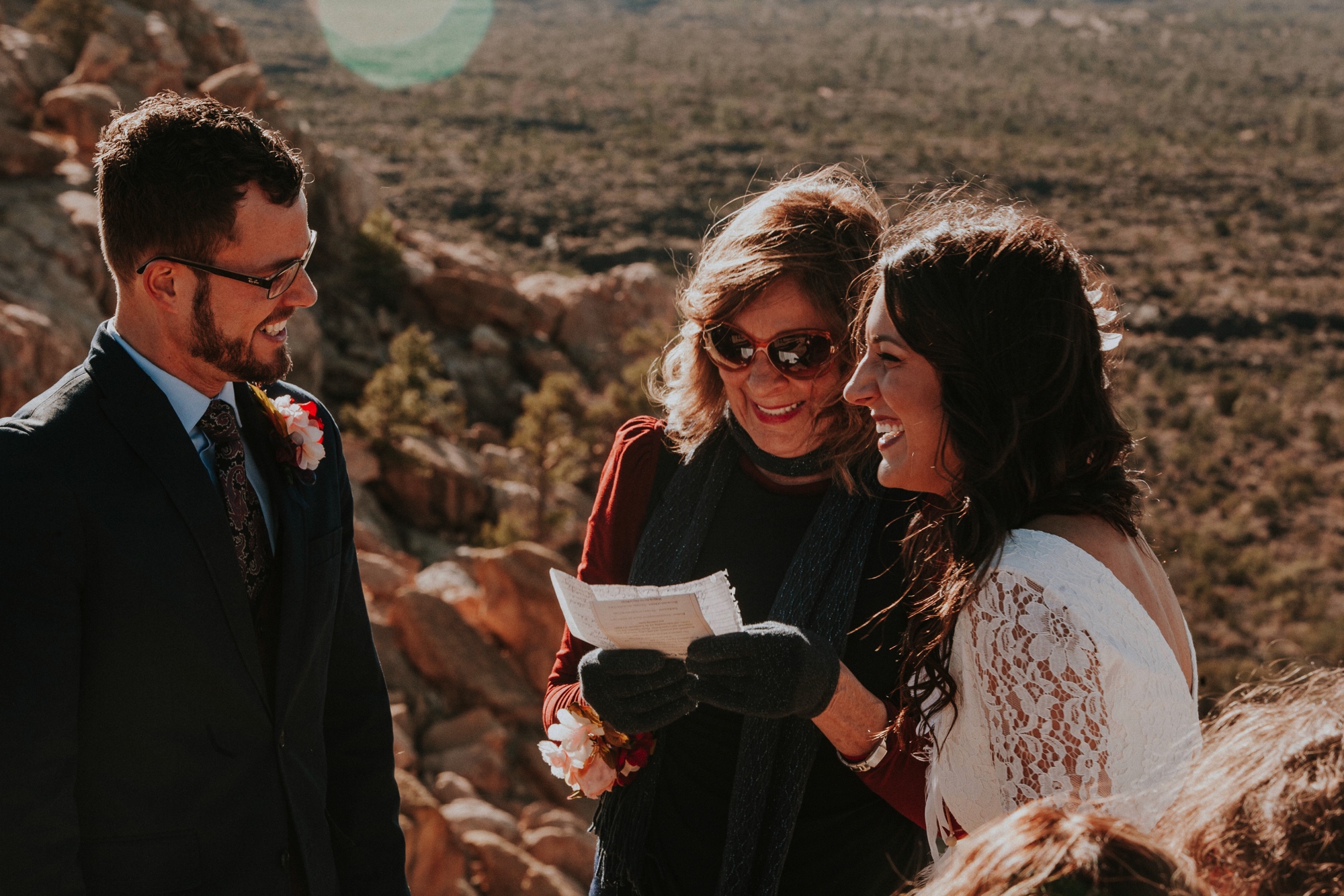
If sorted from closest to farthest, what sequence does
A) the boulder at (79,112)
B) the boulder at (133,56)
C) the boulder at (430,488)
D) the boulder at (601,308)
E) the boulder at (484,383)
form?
the boulder at (430,488) → the boulder at (79,112) → the boulder at (133,56) → the boulder at (484,383) → the boulder at (601,308)

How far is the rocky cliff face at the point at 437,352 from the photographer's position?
879 cm

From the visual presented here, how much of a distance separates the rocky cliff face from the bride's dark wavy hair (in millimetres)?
5607

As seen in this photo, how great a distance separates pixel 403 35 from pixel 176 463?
4630 inches

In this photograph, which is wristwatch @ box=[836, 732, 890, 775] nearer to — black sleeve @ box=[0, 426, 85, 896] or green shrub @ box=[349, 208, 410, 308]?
black sleeve @ box=[0, 426, 85, 896]

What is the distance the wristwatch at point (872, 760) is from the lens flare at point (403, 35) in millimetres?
77464

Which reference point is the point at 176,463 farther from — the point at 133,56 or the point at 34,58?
the point at 133,56

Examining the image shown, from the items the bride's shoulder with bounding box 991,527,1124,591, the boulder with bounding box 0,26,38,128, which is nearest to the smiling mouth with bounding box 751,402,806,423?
the bride's shoulder with bounding box 991,527,1124,591

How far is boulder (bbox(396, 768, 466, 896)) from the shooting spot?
6598 millimetres

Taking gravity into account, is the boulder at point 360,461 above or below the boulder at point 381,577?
below

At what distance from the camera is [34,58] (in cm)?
2070

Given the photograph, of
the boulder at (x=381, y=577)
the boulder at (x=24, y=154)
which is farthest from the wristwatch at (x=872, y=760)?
the boulder at (x=24, y=154)

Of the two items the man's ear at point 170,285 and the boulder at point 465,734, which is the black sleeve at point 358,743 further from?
the boulder at point 465,734

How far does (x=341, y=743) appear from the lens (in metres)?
2.57

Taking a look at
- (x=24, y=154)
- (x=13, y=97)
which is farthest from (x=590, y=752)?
(x=13, y=97)
